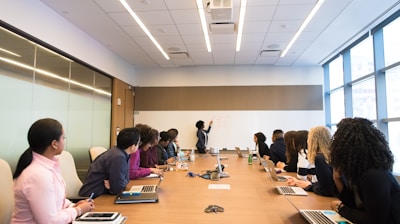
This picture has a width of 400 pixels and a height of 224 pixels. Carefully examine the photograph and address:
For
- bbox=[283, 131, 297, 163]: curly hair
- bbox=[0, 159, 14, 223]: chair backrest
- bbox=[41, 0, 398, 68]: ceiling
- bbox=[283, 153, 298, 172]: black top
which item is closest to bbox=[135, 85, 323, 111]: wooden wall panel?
bbox=[41, 0, 398, 68]: ceiling

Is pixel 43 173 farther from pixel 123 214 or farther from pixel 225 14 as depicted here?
pixel 225 14

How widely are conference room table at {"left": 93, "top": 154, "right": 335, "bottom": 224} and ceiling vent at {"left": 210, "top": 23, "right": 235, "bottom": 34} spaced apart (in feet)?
9.68

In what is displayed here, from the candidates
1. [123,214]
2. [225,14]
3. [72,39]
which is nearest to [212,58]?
[225,14]

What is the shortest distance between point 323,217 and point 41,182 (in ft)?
5.29

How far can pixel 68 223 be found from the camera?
4.81 feet

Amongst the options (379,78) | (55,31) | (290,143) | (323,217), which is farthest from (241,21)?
(323,217)

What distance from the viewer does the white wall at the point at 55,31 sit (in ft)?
11.2

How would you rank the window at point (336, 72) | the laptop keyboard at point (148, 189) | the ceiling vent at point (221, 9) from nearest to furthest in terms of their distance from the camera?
the laptop keyboard at point (148, 189) < the ceiling vent at point (221, 9) < the window at point (336, 72)

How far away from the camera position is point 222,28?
15.4 ft

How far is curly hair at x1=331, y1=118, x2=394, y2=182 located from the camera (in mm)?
1363

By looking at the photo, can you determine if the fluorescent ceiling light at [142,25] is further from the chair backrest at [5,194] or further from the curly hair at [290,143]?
the curly hair at [290,143]

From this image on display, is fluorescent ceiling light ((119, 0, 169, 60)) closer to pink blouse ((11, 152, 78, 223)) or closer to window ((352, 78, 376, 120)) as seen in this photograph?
pink blouse ((11, 152, 78, 223))

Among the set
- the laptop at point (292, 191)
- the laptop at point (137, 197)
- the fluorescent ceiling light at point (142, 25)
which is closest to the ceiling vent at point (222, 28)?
the fluorescent ceiling light at point (142, 25)

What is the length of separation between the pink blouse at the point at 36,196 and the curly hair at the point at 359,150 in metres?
1.59
